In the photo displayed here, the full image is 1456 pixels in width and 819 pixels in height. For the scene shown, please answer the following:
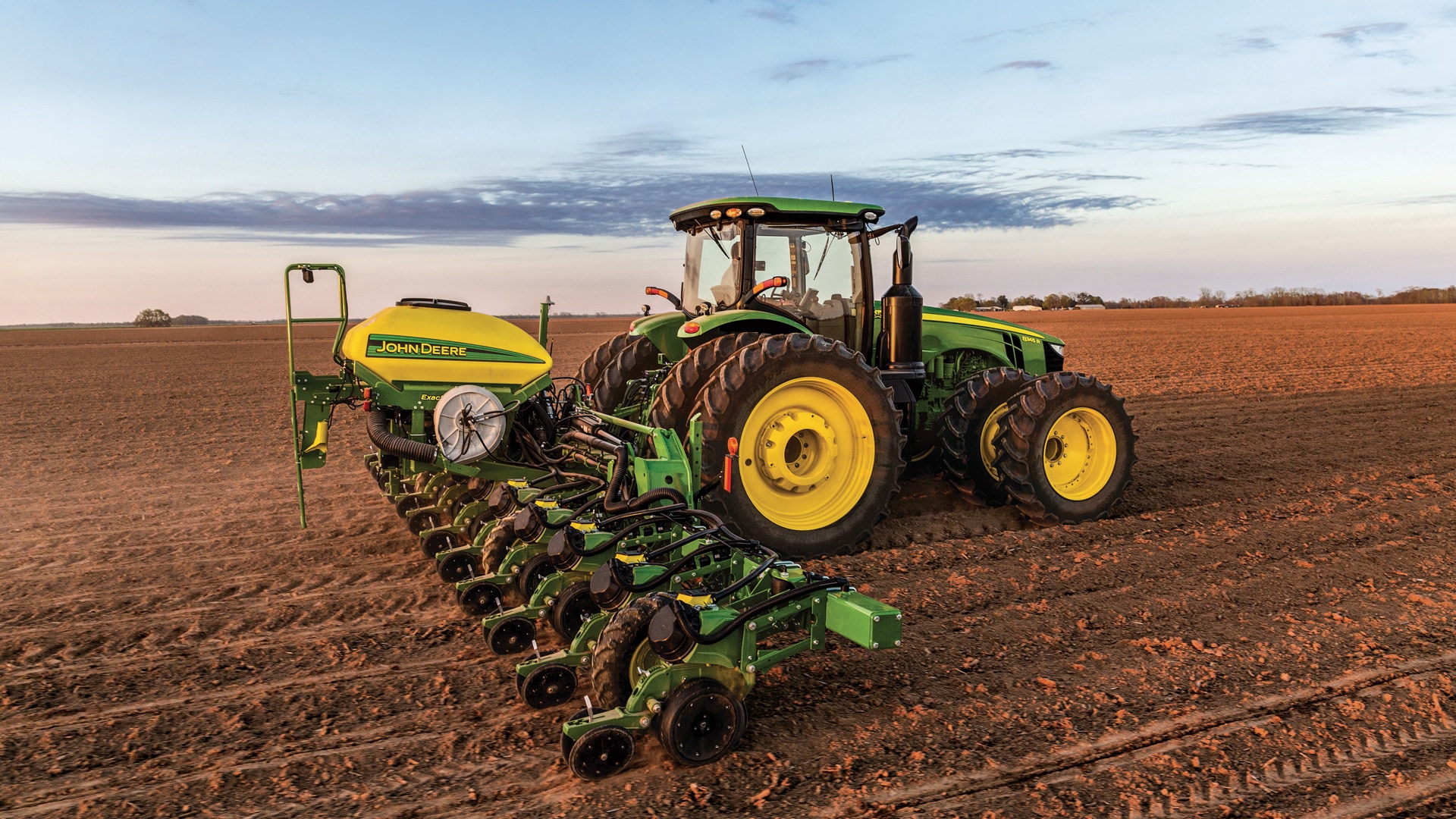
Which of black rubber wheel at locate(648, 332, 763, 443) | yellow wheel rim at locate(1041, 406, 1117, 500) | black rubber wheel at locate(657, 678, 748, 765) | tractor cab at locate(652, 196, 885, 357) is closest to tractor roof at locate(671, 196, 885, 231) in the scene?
tractor cab at locate(652, 196, 885, 357)

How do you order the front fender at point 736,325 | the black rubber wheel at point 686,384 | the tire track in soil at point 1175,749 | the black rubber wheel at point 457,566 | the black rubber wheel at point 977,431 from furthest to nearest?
1. the black rubber wheel at point 977,431
2. the front fender at point 736,325
3. the black rubber wheel at point 686,384
4. the black rubber wheel at point 457,566
5. the tire track in soil at point 1175,749

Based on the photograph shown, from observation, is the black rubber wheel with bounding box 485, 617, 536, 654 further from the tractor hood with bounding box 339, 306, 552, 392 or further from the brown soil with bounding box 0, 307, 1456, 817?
the tractor hood with bounding box 339, 306, 552, 392

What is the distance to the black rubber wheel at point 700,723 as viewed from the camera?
297 centimetres

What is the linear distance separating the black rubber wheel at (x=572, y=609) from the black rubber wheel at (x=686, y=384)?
1.41 meters

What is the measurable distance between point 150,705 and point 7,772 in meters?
0.53

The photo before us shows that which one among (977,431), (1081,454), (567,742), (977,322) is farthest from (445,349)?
(1081,454)

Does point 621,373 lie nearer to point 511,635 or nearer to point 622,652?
point 511,635

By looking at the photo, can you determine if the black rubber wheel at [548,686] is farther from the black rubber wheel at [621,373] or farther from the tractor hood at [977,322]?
the tractor hood at [977,322]

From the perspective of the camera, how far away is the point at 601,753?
2.96 metres

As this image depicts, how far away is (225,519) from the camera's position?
6535 millimetres

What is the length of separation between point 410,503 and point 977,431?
3985 mm

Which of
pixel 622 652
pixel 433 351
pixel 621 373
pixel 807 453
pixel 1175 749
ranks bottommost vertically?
pixel 1175 749

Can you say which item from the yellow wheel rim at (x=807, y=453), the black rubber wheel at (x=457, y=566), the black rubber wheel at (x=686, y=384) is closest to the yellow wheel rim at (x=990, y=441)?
the yellow wheel rim at (x=807, y=453)

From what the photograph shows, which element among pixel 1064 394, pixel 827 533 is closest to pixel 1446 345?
pixel 1064 394
